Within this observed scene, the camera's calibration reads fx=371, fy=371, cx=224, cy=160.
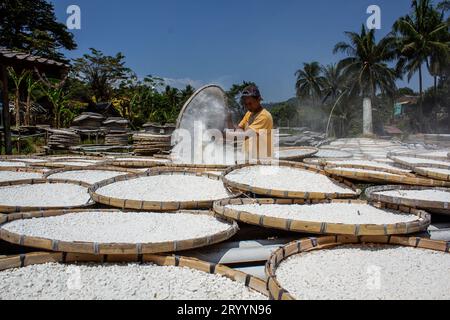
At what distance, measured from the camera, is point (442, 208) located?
5.22 feet

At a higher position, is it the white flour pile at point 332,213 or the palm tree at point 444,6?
the palm tree at point 444,6

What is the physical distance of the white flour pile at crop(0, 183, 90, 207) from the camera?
176 cm

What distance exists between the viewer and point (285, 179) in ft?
6.34

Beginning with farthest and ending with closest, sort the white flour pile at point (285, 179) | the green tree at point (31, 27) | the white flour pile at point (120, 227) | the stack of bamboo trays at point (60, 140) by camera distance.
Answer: the green tree at point (31, 27) < the stack of bamboo trays at point (60, 140) < the white flour pile at point (285, 179) < the white flour pile at point (120, 227)

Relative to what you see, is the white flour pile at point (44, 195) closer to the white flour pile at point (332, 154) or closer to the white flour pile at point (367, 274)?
the white flour pile at point (367, 274)

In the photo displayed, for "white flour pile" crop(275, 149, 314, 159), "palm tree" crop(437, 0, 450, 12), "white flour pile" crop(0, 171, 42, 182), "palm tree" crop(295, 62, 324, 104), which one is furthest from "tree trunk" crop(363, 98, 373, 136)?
"white flour pile" crop(0, 171, 42, 182)

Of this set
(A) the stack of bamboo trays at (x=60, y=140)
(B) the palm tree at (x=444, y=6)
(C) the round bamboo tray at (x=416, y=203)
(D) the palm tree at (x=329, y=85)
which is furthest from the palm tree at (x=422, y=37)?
(C) the round bamboo tray at (x=416, y=203)

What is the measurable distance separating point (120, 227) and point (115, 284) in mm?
334

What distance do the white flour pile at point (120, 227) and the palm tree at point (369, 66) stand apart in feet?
65.1

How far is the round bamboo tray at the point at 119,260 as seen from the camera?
1.19m

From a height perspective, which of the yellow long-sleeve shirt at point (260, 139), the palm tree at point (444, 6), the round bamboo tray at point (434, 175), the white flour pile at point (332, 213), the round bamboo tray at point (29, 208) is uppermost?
the palm tree at point (444, 6)

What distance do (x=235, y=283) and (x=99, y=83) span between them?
18.8 meters
